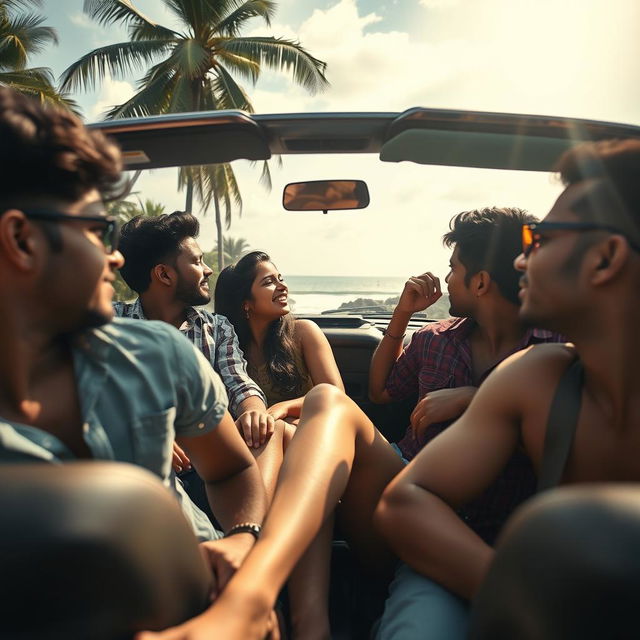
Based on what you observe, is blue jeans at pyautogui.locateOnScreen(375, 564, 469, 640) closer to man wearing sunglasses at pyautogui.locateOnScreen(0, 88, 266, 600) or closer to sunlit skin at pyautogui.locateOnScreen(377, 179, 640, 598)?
sunlit skin at pyautogui.locateOnScreen(377, 179, 640, 598)

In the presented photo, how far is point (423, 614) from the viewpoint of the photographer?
4.56 ft

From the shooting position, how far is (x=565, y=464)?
1.43m

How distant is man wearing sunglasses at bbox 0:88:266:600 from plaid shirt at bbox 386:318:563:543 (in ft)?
2.95

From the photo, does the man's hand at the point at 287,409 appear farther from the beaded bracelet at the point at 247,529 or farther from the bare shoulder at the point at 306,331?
the beaded bracelet at the point at 247,529

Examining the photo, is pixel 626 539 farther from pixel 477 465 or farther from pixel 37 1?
pixel 37 1

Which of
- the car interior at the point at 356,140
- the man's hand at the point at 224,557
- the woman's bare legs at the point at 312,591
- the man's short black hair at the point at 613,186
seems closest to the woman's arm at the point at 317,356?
the car interior at the point at 356,140

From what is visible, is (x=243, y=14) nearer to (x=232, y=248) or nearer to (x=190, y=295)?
(x=190, y=295)

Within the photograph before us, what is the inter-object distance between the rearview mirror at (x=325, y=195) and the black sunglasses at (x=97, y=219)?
1968 mm

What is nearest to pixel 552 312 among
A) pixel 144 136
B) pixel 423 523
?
pixel 423 523

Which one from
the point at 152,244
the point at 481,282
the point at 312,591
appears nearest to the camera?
the point at 312,591

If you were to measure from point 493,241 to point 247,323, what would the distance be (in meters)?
1.95

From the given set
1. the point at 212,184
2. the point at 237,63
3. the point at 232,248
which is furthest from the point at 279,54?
the point at 232,248

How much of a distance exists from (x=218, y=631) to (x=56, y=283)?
0.78 meters

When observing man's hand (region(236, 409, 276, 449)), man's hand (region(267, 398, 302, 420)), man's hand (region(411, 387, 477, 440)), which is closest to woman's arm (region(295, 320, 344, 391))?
man's hand (region(267, 398, 302, 420))
